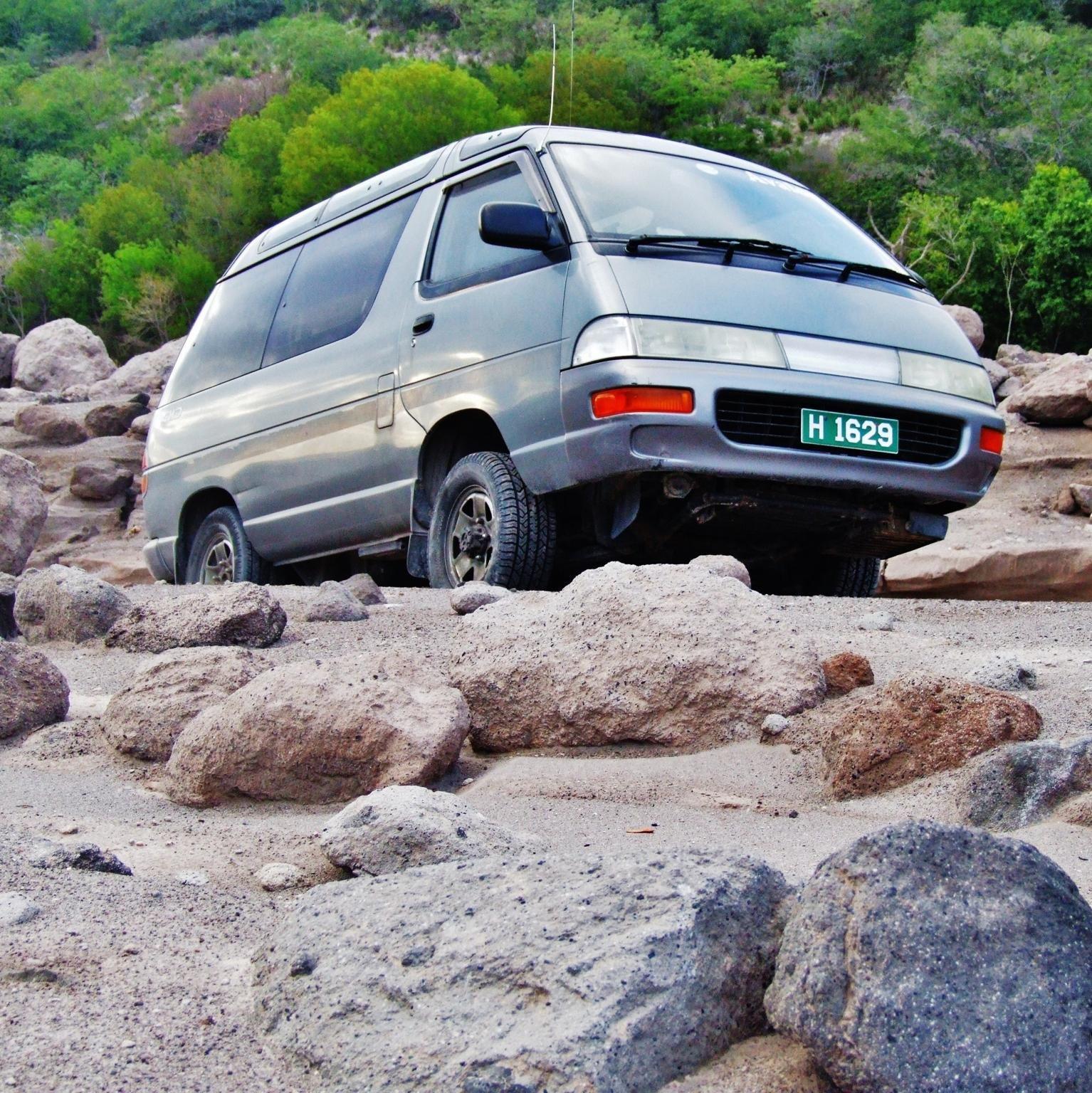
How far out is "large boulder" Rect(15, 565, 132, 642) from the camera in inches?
215

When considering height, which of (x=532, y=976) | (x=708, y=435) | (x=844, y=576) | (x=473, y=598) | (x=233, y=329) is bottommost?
(x=844, y=576)

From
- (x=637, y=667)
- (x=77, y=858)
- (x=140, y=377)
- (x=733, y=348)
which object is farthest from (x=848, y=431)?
(x=140, y=377)

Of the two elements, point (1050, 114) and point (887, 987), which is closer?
point (887, 987)

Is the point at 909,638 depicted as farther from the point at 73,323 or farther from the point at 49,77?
the point at 49,77

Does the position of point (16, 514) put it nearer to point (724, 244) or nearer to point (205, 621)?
point (205, 621)

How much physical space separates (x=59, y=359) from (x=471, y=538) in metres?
31.7

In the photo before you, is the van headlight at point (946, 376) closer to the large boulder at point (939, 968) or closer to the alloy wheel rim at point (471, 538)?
the alloy wheel rim at point (471, 538)

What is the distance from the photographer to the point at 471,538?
6160 mm

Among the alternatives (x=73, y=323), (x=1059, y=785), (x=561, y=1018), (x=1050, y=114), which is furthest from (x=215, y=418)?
(x=1050, y=114)

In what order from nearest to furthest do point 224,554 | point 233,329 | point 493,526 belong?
point 493,526 → point 224,554 → point 233,329

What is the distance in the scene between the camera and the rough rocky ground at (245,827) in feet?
Answer: 6.09

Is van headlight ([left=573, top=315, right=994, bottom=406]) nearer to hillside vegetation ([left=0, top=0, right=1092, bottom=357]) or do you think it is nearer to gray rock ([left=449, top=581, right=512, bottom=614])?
gray rock ([left=449, top=581, right=512, bottom=614])

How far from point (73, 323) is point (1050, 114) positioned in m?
31.9

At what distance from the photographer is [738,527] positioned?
237 inches
